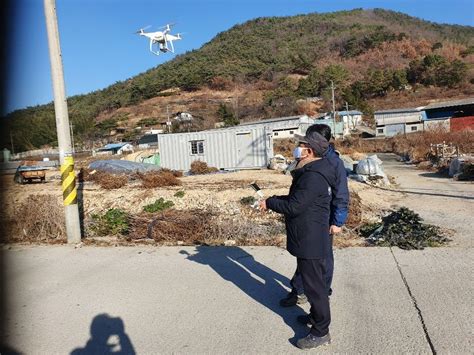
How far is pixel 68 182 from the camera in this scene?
722 cm

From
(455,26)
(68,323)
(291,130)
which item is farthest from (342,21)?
(68,323)

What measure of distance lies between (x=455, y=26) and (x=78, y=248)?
200 meters

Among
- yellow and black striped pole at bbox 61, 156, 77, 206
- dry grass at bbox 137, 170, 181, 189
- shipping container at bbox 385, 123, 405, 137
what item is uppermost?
shipping container at bbox 385, 123, 405, 137

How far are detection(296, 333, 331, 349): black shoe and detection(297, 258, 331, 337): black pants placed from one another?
3 cm

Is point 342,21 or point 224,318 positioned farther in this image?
point 342,21

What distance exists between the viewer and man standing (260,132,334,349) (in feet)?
11.3

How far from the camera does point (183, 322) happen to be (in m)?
4.02

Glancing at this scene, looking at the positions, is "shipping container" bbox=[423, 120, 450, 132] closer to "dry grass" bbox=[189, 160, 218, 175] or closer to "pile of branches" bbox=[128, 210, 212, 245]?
"dry grass" bbox=[189, 160, 218, 175]

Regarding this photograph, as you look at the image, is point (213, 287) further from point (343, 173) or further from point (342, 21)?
point (342, 21)

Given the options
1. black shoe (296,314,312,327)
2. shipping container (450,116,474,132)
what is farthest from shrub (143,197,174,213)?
shipping container (450,116,474,132)

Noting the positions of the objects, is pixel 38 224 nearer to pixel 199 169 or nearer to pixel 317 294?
pixel 317 294

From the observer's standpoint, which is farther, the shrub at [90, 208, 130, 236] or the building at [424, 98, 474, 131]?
the building at [424, 98, 474, 131]

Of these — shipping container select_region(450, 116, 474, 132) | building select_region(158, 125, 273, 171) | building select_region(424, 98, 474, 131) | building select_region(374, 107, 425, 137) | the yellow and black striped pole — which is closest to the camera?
the yellow and black striped pole

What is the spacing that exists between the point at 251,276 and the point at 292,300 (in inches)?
42.4
